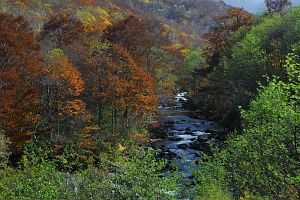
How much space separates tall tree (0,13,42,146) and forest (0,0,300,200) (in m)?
0.10

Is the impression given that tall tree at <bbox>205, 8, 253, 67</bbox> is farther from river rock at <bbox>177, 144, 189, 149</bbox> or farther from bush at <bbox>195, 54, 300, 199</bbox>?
bush at <bbox>195, 54, 300, 199</bbox>

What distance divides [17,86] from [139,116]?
18.3 m

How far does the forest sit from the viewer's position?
16203mm

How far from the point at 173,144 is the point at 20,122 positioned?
21941 millimetres

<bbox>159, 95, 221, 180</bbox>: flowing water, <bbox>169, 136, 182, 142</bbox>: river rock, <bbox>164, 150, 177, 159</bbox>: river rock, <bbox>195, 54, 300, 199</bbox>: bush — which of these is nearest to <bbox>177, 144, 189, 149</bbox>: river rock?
<bbox>159, 95, 221, 180</bbox>: flowing water

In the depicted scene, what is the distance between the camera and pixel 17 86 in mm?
36594

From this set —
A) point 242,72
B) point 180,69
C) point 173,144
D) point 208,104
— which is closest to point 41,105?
point 173,144

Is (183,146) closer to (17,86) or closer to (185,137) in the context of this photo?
(185,137)

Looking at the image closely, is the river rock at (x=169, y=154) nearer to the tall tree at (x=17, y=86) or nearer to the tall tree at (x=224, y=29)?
the tall tree at (x=17, y=86)

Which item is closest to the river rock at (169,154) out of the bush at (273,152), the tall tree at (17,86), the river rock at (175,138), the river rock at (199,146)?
the river rock at (199,146)

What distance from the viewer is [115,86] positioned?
43.7 m

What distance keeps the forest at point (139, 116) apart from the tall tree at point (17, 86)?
102 millimetres

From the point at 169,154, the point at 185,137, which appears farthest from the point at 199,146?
the point at 185,137

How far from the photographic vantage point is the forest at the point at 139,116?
16.2 meters
